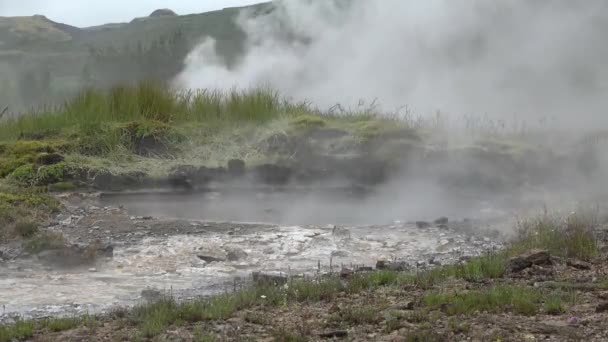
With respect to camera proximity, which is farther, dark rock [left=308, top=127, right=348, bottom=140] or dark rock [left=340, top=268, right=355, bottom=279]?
dark rock [left=308, top=127, right=348, bottom=140]

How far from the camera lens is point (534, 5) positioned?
1759 centimetres

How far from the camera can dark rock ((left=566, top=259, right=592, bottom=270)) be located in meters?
6.11

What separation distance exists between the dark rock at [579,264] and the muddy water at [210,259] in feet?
3.37

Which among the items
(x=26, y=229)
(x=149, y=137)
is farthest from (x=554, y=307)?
(x=149, y=137)

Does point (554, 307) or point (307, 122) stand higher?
point (307, 122)

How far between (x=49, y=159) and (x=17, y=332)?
→ 5.76 metres

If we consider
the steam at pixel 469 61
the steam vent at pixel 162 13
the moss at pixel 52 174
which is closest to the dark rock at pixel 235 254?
the moss at pixel 52 174

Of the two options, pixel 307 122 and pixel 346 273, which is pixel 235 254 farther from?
pixel 307 122

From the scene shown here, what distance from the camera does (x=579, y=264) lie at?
614 cm

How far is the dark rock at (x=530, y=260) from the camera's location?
5.97m

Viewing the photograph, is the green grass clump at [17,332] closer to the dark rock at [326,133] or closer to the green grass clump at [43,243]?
the green grass clump at [43,243]

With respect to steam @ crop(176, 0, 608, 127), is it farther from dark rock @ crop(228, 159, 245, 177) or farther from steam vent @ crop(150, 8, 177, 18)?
steam vent @ crop(150, 8, 177, 18)

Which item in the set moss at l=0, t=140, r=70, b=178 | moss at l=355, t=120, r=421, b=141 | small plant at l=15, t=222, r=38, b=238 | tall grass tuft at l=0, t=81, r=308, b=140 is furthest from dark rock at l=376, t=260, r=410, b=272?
tall grass tuft at l=0, t=81, r=308, b=140

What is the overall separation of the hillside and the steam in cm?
266
